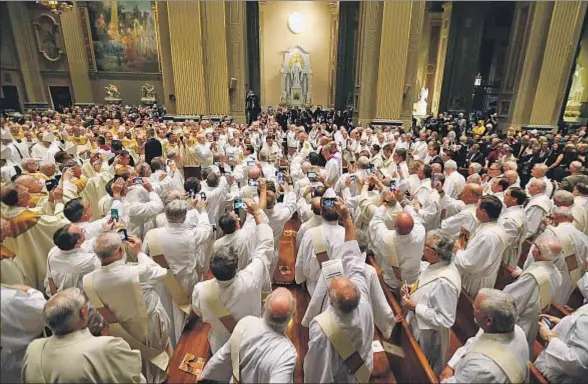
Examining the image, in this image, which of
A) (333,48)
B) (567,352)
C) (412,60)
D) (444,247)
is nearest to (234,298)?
(444,247)

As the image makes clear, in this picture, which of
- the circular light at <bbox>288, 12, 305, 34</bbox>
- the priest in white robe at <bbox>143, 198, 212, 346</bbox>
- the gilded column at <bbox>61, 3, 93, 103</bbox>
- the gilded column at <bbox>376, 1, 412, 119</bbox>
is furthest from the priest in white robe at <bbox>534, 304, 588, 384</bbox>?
the gilded column at <bbox>61, 3, 93, 103</bbox>

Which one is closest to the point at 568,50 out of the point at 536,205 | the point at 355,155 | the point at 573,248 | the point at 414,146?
the point at 414,146

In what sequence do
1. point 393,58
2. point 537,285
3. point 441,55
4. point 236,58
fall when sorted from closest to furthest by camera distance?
point 537,285
point 393,58
point 236,58
point 441,55

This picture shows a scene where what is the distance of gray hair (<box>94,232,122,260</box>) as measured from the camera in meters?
2.55

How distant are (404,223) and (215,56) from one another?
42.5 feet

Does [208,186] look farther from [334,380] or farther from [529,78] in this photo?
[529,78]

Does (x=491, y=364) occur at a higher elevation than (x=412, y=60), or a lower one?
lower

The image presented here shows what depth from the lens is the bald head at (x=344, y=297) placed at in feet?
7.09

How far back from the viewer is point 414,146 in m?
10.8

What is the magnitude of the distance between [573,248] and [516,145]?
8.24 m

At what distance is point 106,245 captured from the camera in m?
2.55

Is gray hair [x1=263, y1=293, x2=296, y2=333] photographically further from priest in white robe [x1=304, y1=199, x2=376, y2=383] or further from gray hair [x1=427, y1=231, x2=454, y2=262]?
gray hair [x1=427, y1=231, x2=454, y2=262]

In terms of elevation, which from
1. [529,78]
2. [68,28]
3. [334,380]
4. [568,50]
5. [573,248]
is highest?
[68,28]

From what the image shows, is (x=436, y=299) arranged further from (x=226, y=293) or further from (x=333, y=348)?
(x=226, y=293)
